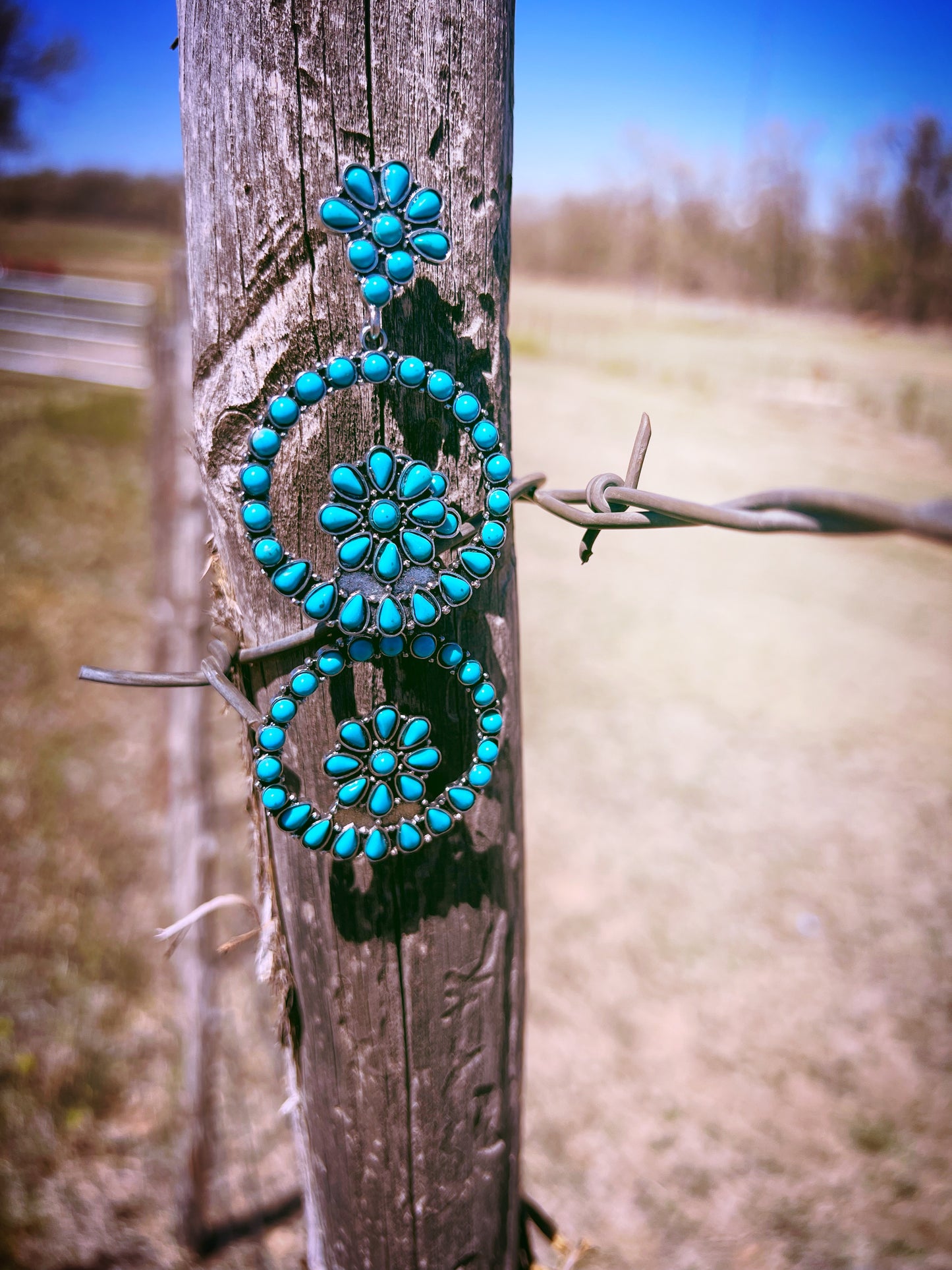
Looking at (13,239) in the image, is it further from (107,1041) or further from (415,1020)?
(415,1020)

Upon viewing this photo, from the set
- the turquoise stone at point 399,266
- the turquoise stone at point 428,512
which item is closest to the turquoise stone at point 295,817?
the turquoise stone at point 428,512

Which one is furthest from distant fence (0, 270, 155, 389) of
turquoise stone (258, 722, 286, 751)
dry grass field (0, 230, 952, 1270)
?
turquoise stone (258, 722, 286, 751)

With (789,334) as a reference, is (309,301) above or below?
below

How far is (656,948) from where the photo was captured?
3.53 m

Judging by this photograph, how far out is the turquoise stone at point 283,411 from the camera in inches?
28.9

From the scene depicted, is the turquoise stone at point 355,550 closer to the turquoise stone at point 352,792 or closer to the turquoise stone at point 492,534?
the turquoise stone at point 492,534

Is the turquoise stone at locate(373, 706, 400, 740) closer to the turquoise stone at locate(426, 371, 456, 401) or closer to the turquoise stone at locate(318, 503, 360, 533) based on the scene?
the turquoise stone at locate(318, 503, 360, 533)

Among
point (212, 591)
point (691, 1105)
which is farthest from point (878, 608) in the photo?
point (212, 591)

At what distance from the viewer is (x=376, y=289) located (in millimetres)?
701

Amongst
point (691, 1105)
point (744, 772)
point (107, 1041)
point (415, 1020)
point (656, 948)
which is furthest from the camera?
point (744, 772)

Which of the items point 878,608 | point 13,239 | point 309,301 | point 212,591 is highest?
point 13,239

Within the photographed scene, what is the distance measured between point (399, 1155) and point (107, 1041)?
257cm

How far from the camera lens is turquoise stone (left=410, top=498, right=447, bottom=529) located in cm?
77

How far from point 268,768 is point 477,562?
31cm
